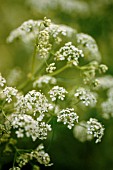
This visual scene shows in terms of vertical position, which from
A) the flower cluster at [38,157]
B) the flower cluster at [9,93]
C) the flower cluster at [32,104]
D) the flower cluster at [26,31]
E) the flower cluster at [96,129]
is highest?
the flower cluster at [26,31]

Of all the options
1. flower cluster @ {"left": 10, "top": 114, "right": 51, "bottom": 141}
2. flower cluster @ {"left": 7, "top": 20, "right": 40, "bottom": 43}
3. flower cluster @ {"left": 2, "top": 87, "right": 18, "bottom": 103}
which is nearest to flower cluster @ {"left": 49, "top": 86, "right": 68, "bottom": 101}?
flower cluster @ {"left": 2, "top": 87, "right": 18, "bottom": 103}

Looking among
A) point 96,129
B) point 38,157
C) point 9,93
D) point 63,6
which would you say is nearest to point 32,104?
point 9,93

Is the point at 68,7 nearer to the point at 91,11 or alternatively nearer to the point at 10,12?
the point at 91,11

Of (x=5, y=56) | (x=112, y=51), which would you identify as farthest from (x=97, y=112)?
(x=5, y=56)

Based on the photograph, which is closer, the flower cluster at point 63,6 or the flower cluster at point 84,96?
the flower cluster at point 84,96

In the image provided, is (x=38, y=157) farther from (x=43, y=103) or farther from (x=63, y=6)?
(x=63, y=6)

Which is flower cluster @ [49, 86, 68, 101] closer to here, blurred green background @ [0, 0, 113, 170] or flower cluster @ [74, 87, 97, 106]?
flower cluster @ [74, 87, 97, 106]

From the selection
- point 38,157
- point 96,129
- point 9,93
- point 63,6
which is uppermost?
point 63,6

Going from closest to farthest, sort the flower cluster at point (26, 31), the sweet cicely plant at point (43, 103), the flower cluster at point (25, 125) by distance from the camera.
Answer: the flower cluster at point (25, 125) < the sweet cicely plant at point (43, 103) < the flower cluster at point (26, 31)

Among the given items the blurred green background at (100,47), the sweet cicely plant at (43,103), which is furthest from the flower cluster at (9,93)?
the blurred green background at (100,47)

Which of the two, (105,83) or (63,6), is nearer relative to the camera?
(105,83)

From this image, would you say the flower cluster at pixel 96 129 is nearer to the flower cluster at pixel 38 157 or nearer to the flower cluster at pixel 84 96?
the flower cluster at pixel 84 96

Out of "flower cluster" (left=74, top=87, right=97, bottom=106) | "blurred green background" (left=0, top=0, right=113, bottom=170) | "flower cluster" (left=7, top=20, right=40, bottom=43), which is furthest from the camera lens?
"blurred green background" (left=0, top=0, right=113, bottom=170)
